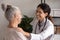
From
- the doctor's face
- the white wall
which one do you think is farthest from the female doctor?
the white wall

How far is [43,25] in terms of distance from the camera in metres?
2.13

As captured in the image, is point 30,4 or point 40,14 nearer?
point 40,14

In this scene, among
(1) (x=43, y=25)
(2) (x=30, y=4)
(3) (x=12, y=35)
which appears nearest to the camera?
(3) (x=12, y=35)

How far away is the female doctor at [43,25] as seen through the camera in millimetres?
2002

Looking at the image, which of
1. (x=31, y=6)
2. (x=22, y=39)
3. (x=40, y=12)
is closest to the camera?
(x=22, y=39)

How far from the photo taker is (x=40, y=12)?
7.08ft

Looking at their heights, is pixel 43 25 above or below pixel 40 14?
below

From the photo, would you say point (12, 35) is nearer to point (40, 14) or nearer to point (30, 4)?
point (40, 14)

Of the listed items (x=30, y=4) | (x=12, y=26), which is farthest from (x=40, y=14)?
(x=30, y=4)

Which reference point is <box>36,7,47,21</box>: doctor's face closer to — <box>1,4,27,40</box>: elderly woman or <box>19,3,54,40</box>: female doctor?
<box>19,3,54,40</box>: female doctor

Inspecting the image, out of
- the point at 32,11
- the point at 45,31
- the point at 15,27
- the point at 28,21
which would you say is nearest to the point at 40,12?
the point at 45,31

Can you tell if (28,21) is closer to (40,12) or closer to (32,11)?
(32,11)

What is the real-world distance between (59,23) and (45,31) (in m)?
2.06

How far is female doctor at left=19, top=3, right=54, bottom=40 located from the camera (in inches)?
78.8
